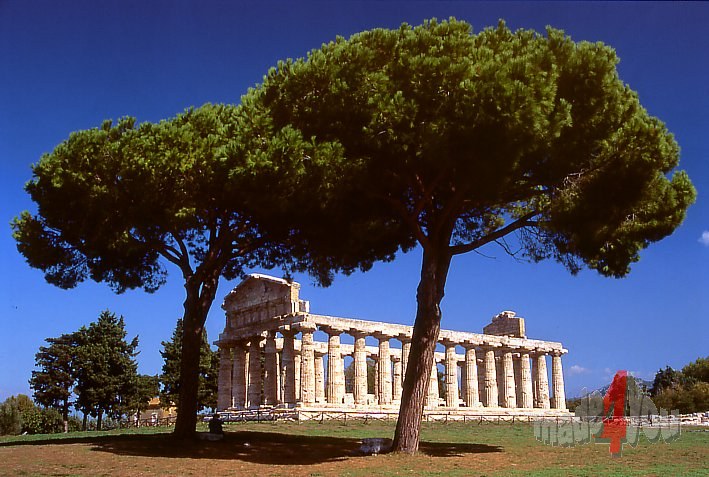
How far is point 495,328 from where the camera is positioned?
57469 mm

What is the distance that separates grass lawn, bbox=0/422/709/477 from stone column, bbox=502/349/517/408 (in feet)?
104

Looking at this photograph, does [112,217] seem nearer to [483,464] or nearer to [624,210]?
[483,464]

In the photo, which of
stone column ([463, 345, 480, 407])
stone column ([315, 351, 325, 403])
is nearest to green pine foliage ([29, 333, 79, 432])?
stone column ([315, 351, 325, 403])

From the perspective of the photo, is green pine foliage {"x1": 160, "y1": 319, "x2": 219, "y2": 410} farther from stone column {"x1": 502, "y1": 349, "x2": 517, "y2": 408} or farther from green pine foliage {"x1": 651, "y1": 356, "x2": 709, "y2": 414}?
green pine foliage {"x1": 651, "y1": 356, "x2": 709, "y2": 414}

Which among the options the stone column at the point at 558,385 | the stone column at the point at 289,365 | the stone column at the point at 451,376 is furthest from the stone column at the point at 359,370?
the stone column at the point at 558,385

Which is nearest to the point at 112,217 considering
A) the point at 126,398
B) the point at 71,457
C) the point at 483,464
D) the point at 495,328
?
the point at 71,457

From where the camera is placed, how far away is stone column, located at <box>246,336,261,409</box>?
45750 mm

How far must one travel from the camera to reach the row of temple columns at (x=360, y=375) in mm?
41500

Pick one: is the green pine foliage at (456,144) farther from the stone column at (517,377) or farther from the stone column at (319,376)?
the stone column at (517,377)

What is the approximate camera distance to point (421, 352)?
1655cm

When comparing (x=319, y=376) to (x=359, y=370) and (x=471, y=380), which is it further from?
(x=471, y=380)

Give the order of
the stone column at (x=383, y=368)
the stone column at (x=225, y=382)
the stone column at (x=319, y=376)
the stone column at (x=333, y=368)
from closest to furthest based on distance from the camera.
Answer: the stone column at (x=333, y=368) < the stone column at (x=383, y=368) < the stone column at (x=319, y=376) < the stone column at (x=225, y=382)

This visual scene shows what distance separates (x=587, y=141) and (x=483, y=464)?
8277mm

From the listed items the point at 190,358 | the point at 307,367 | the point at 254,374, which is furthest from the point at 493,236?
the point at 254,374
